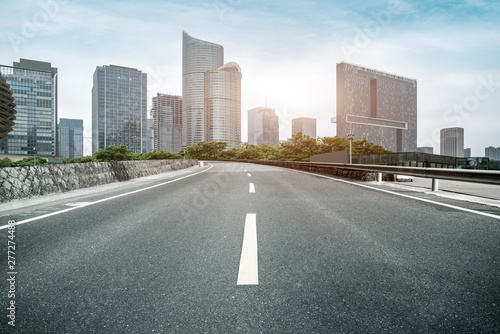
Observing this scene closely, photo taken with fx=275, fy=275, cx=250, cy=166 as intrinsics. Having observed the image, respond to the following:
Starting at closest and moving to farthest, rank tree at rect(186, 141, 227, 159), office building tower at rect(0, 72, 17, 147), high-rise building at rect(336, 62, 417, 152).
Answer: office building tower at rect(0, 72, 17, 147), tree at rect(186, 141, 227, 159), high-rise building at rect(336, 62, 417, 152)

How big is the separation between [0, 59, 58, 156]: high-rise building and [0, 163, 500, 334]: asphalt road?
556 feet

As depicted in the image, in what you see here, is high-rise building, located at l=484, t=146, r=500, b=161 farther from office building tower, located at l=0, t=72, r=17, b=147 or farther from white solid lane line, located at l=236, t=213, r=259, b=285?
office building tower, located at l=0, t=72, r=17, b=147

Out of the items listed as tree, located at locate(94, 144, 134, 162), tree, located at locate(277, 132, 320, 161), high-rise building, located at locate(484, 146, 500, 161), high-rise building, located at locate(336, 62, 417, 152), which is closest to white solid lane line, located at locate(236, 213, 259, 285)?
tree, located at locate(277, 132, 320, 161)

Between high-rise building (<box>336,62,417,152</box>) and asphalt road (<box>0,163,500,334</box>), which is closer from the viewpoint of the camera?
asphalt road (<box>0,163,500,334</box>)

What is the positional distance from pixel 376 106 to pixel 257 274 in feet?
652

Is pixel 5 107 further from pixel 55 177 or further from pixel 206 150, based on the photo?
pixel 55 177

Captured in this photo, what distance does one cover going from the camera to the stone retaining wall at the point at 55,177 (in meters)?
7.12

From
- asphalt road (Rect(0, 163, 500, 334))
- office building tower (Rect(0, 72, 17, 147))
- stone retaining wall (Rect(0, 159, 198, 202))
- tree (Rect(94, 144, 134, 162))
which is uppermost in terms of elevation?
office building tower (Rect(0, 72, 17, 147))

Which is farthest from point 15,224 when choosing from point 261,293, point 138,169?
point 138,169

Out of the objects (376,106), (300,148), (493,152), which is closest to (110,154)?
(300,148)

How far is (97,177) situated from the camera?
11.0 meters

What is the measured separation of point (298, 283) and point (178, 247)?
63.4 inches

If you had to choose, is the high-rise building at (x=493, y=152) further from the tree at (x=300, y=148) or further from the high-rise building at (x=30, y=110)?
the high-rise building at (x=30, y=110)

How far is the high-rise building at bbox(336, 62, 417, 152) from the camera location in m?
164
